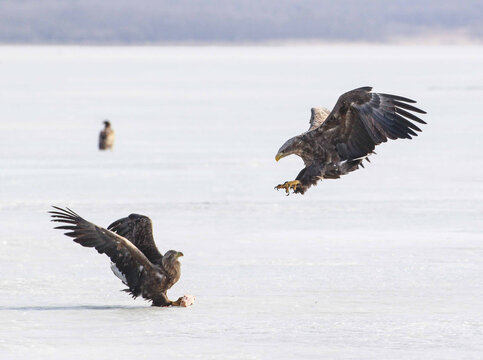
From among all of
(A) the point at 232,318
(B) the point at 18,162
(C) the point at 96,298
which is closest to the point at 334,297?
(A) the point at 232,318

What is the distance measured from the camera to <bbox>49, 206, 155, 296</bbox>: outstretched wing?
7504 millimetres

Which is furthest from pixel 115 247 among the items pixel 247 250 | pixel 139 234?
pixel 247 250

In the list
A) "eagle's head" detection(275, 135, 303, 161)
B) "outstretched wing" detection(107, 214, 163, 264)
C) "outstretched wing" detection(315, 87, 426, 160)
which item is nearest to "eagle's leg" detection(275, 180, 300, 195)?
"eagle's head" detection(275, 135, 303, 161)

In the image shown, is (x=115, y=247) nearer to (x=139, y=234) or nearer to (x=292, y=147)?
(x=139, y=234)

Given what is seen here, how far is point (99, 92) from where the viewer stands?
3953cm

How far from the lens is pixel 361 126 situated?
8.76m

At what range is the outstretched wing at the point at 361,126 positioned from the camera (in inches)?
343

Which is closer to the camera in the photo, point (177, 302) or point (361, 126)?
point (177, 302)

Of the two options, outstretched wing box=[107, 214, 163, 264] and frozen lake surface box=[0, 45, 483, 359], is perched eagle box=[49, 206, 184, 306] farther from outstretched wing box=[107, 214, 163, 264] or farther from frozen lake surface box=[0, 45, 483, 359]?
frozen lake surface box=[0, 45, 483, 359]

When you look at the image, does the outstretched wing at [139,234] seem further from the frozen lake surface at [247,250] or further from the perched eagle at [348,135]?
the perched eagle at [348,135]

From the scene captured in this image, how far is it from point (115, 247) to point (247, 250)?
104 inches

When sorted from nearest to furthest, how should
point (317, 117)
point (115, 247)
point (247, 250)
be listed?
point (115, 247), point (317, 117), point (247, 250)

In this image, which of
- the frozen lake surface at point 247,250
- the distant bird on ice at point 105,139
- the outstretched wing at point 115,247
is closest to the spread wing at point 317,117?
the frozen lake surface at point 247,250

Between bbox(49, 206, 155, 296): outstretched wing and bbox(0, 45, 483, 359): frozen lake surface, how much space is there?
0.27m
